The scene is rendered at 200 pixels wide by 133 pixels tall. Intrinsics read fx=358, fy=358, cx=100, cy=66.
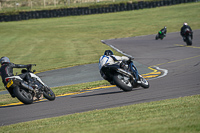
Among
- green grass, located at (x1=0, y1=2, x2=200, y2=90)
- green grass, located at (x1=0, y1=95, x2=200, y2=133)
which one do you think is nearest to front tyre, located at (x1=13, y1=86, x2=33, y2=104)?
green grass, located at (x1=0, y1=95, x2=200, y2=133)

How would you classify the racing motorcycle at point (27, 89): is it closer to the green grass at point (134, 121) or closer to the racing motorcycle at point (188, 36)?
the green grass at point (134, 121)

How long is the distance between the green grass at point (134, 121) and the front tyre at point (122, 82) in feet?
8.64

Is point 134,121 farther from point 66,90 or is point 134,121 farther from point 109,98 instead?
point 66,90

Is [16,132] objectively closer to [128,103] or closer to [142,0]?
[128,103]

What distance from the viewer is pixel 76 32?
4416 centimetres

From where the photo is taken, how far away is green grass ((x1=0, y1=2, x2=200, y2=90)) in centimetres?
2580

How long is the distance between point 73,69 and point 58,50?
10.6 meters

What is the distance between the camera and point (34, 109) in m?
10.3

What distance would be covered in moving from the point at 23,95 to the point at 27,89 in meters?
0.25

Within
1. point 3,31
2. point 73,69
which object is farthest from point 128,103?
point 3,31

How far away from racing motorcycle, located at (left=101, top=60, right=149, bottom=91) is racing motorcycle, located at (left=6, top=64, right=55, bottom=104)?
204 centimetres

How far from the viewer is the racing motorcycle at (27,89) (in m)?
10.6

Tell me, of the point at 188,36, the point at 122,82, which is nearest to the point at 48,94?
the point at 122,82

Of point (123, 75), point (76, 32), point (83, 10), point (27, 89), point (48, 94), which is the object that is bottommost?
point (76, 32)
